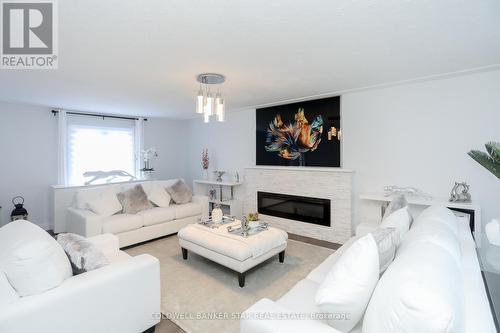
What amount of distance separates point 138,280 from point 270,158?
3.37m

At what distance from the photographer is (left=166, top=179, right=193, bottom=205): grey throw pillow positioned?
15.2ft

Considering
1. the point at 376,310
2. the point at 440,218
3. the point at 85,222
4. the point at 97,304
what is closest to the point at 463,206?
the point at 440,218

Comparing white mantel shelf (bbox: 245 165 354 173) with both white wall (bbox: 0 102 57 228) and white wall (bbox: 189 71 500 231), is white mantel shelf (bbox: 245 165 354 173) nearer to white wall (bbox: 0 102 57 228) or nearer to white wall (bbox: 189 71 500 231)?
white wall (bbox: 189 71 500 231)

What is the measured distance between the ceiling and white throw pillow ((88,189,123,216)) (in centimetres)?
162

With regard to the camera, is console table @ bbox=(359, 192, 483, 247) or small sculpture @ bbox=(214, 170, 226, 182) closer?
console table @ bbox=(359, 192, 483, 247)

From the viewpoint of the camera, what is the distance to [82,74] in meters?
2.79

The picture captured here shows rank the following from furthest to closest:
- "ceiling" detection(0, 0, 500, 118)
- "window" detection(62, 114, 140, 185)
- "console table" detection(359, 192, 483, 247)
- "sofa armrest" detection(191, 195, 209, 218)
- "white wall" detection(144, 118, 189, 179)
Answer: "white wall" detection(144, 118, 189, 179) → "window" detection(62, 114, 140, 185) → "sofa armrest" detection(191, 195, 209, 218) → "console table" detection(359, 192, 483, 247) → "ceiling" detection(0, 0, 500, 118)

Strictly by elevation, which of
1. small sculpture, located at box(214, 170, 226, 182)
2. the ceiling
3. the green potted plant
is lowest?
small sculpture, located at box(214, 170, 226, 182)

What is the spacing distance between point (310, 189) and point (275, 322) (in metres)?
3.04

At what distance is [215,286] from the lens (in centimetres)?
259

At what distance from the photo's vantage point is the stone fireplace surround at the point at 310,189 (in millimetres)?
3783

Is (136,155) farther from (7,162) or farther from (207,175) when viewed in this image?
(7,162)

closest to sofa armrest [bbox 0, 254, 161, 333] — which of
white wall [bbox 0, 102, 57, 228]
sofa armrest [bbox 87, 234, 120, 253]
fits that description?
sofa armrest [bbox 87, 234, 120, 253]

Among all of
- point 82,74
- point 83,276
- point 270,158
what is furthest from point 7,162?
point 270,158
